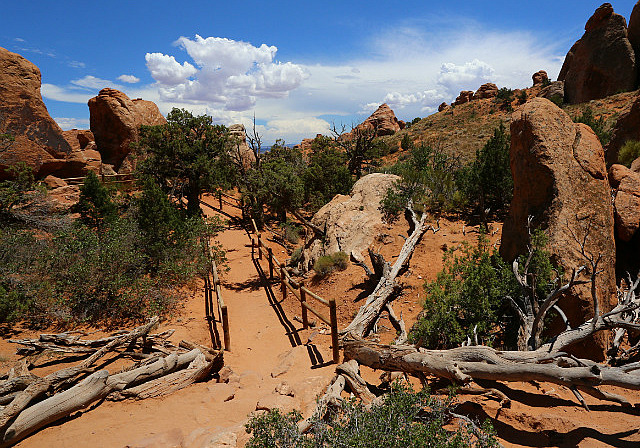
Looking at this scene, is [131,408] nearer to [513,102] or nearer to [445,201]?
[445,201]

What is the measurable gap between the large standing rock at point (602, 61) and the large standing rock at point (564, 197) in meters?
36.5

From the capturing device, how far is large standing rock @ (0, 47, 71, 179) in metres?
16.6

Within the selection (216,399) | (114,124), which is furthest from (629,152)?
(114,124)

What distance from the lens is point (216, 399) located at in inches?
220

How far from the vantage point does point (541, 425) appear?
418cm

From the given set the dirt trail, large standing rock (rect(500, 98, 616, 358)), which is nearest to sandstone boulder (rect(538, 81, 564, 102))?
large standing rock (rect(500, 98, 616, 358))

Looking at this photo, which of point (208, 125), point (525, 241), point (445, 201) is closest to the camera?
point (525, 241)

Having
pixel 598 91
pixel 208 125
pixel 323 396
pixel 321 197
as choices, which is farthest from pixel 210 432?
pixel 598 91

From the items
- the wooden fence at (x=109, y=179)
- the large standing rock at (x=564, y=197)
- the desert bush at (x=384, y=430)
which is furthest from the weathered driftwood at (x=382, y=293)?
the wooden fence at (x=109, y=179)

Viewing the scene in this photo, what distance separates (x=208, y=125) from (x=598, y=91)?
1541 inches

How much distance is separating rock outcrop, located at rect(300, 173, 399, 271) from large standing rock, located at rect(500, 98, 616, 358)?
499 centimetres

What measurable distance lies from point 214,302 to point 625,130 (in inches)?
565

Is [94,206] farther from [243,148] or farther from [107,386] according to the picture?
[243,148]

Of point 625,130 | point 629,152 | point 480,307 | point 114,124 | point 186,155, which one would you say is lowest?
point 480,307
